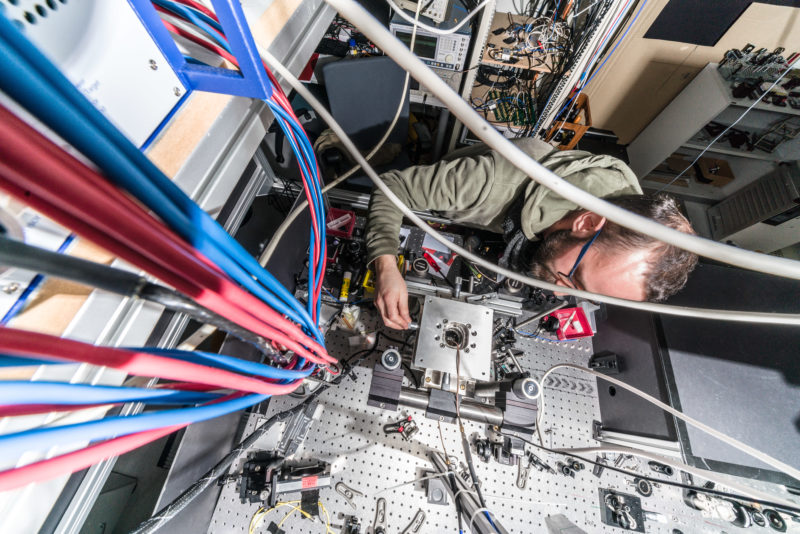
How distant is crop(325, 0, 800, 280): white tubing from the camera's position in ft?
1.06

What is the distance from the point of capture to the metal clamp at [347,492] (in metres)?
0.80

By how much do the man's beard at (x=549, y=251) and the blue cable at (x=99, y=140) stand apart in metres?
0.96

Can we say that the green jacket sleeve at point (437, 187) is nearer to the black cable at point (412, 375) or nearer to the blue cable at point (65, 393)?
the black cable at point (412, 375)

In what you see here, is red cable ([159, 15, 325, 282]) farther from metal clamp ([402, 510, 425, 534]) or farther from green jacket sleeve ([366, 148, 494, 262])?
metal clamp ([402, 510, 425, 534])

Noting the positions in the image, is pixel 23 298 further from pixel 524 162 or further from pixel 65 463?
pixel 524 162

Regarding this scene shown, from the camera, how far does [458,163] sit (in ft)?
3.76

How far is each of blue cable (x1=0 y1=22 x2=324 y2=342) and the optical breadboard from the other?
91 millimetres

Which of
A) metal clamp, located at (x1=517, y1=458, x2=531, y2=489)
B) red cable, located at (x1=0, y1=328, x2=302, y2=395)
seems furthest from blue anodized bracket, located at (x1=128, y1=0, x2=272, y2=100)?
metal clamp, located at (x1=517, y1=458, x2=531, y2=489)

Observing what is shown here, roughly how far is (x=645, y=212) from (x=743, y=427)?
0.67 m

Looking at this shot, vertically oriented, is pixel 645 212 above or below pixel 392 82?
below

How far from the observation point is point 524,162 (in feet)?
1.21

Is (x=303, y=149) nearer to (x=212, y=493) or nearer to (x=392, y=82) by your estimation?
(x=212, y=493)

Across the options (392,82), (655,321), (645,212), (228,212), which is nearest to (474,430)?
(655,321)

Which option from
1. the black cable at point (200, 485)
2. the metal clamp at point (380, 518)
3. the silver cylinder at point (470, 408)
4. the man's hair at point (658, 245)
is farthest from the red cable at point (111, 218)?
the man's hair at point (658, 245)
